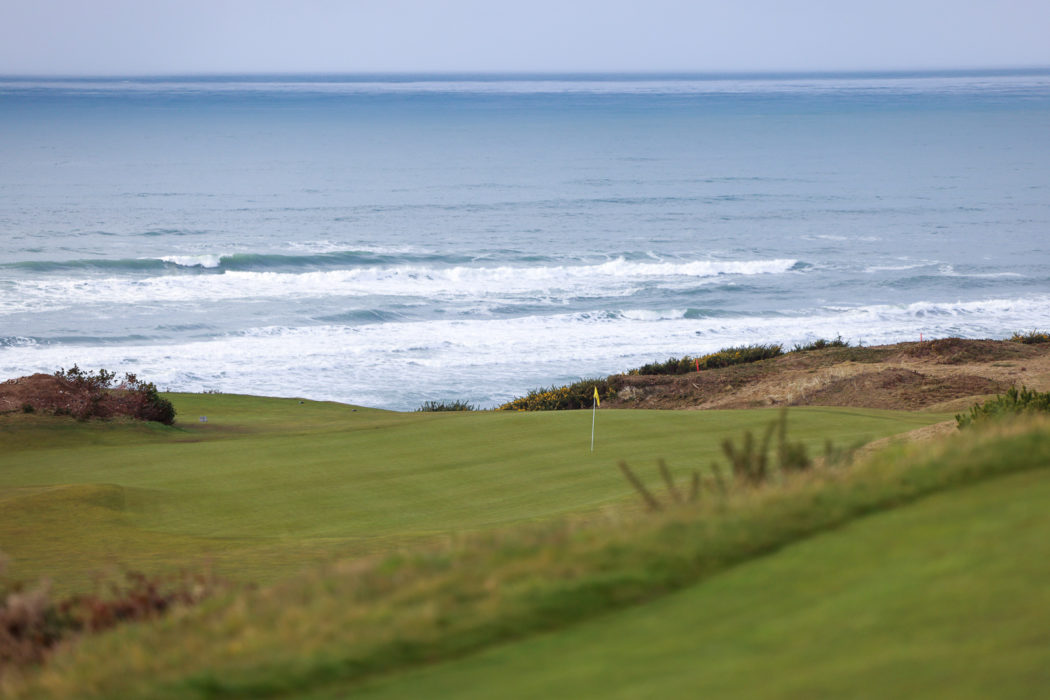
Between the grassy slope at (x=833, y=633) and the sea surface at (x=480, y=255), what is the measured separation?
25.0m

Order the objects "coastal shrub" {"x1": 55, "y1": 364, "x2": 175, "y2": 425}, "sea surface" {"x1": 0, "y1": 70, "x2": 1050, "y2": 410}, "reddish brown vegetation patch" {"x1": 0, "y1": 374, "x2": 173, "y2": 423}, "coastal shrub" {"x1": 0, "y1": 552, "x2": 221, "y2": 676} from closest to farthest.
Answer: "coastal shrub" {"x1": 0, "y1": 552, "x2": 221, "y2": 676} → "reddish brown vegetation patch" {"x1": 0, "y1": 374, "x2": 173, "y2": 423} → "coastal shrub" {"x1": 55, "y1": 364, "x2": 175, "y2": 425} → "sea surface" {"x1": 0, "y1": 70, "x2": 1050, "y2": 410}

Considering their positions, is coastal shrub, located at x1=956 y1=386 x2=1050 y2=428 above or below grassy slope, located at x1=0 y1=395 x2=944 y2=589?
above

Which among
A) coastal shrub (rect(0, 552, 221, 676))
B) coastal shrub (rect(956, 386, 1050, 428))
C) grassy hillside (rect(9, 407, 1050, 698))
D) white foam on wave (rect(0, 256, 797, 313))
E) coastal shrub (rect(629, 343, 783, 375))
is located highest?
white foam on wave (rect(0, 256, 797, 313))

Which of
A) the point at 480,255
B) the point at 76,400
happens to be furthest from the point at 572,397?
the point at 480,255

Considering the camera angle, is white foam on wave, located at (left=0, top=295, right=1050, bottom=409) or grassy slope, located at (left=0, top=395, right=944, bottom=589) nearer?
grassy slope, located at (left=0, top=395, right=944, bottom=589)

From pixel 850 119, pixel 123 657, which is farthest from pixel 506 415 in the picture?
pixel 850 119

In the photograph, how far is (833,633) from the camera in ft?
14.2

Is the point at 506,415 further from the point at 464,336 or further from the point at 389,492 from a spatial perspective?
the point at 464,336

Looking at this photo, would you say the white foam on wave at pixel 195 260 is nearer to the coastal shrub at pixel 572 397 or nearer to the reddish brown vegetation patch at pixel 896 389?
the coastal shrub at pixel 572 397

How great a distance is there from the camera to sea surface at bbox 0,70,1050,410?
117 ft

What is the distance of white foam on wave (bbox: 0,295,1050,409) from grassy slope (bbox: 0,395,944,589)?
14326 millimetres

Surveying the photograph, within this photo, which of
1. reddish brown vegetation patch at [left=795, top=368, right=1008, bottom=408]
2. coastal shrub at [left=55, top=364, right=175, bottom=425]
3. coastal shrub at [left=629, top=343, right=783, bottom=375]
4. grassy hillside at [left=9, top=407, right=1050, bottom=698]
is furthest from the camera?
coastal shrub at [left=629, top=343, right=783, bottom=375]

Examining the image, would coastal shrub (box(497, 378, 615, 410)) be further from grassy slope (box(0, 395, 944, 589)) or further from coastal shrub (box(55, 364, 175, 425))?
coastal shrub (box(55, 364, 175, 425))

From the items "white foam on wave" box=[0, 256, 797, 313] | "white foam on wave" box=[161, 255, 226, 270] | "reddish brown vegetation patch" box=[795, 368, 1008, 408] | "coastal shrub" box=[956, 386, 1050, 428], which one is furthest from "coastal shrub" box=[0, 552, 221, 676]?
"white foam on wave" box=[161, 255, 226, 270]
